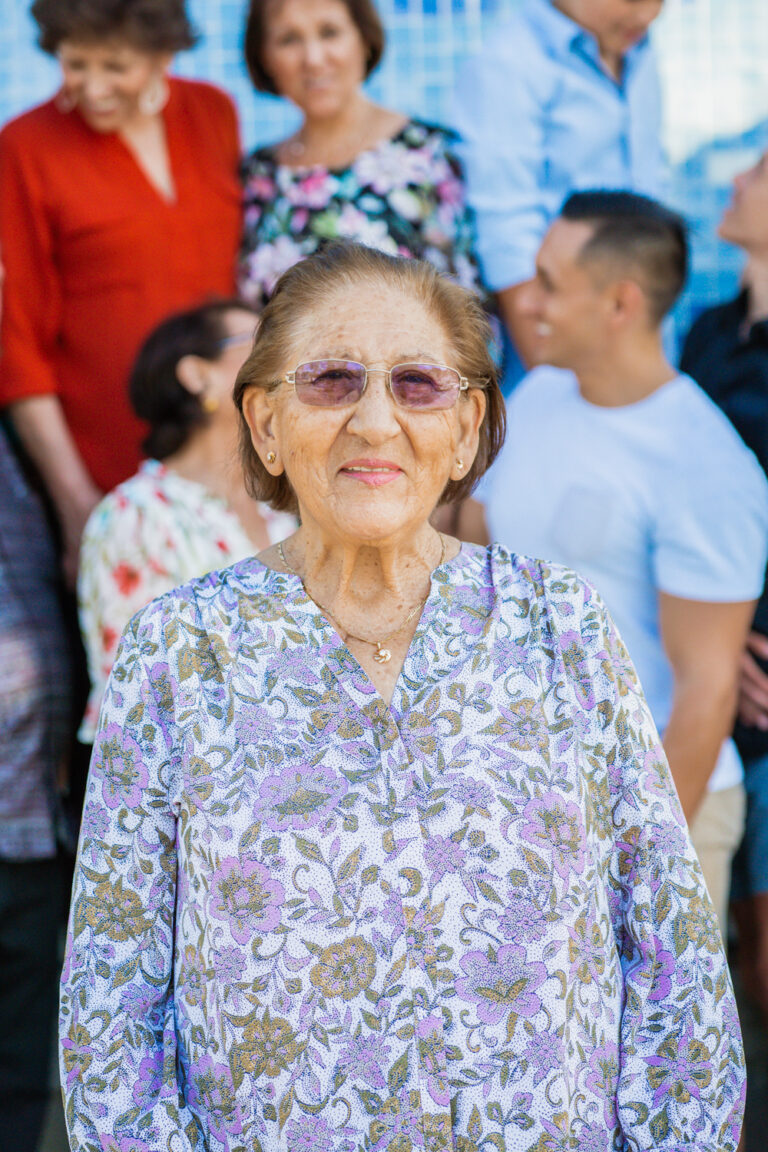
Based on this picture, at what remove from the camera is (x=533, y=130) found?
11.4 feet

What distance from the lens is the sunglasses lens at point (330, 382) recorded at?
1.74 meters

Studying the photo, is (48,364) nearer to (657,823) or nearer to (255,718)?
(255,718)

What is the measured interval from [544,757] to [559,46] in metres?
2.43

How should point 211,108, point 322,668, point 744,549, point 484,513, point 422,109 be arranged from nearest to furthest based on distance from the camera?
point 322,668 → point 744,549 → point 484,513 → point 211,108 → point 422,109

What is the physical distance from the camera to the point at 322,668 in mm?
1729

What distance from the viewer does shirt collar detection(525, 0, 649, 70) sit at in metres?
3.46

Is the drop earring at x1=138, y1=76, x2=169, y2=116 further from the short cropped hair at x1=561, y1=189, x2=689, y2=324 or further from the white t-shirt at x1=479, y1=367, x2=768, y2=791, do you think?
the white t-shirt at x1=479, y1=367, x2=768, y2=791

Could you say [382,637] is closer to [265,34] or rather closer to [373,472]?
[373,472]

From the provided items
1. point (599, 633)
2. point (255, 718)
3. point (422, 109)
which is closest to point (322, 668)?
point (255, 718)

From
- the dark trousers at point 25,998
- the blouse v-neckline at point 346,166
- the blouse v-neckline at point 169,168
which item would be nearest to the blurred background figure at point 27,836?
the dark trousers at point 25,998

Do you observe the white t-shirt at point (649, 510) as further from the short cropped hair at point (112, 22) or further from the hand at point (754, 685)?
the short cropped hair at point (112, 22)

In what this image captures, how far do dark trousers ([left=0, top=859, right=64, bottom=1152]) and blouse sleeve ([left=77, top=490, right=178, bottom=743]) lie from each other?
410 mm

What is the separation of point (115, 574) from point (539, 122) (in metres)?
1.68

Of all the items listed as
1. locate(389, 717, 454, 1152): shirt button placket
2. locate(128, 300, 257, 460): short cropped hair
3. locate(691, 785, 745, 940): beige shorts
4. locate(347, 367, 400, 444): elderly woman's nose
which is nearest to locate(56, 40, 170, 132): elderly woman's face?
locate(128, 300, 257, 460): short cropped hair
